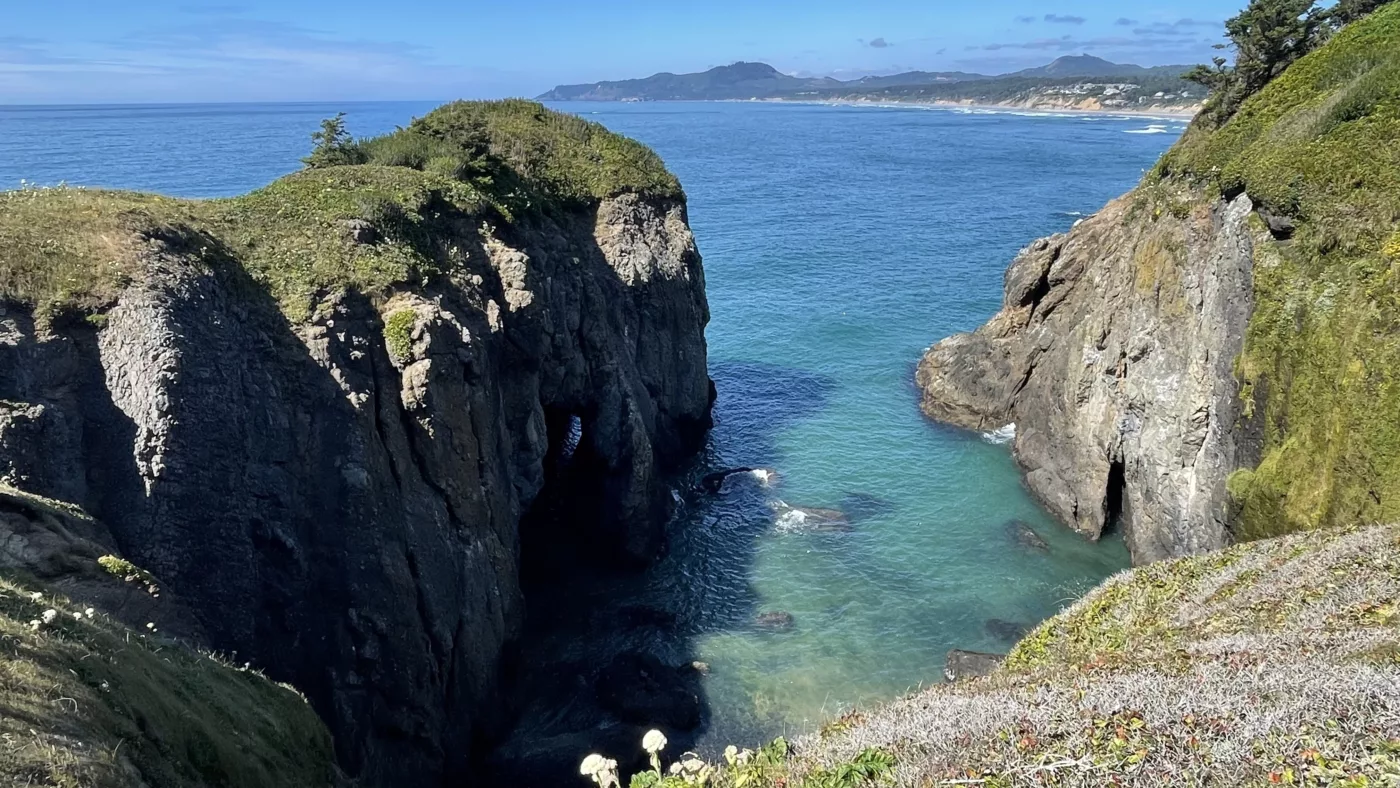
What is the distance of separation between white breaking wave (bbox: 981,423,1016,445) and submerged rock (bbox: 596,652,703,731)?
23.9m

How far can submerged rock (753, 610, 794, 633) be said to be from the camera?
28.9 meters

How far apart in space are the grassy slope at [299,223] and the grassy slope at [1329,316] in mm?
25592

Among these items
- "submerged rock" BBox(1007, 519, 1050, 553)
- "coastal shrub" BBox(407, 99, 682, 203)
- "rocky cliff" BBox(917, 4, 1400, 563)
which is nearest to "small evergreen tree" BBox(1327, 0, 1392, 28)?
"rocky cliff" BBox(917, 4, 1400, 563)

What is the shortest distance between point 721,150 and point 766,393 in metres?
128

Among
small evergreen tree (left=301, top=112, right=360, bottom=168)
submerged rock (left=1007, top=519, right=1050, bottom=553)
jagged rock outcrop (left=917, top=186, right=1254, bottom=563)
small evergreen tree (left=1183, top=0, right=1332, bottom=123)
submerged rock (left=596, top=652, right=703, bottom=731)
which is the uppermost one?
small evergreen tree (left=1183, top=0, right=1332, bottom=123)

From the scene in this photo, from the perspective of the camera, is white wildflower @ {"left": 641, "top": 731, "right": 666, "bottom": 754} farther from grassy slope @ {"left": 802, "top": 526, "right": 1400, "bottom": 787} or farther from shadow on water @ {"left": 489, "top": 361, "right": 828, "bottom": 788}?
shadow on water @ {"left": 489, "top": 361, "right": 828, "bottom": 788}

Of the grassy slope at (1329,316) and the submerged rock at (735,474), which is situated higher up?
the grassy slope at (1329,316)

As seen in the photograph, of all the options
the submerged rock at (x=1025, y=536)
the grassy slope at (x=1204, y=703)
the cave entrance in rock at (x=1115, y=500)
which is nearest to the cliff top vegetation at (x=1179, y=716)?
the grassy slope at (x=1204, y=703)

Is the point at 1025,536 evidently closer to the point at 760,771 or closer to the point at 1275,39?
the point at 1275,39

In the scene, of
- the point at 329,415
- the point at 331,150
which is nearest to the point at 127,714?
the point at 329,415

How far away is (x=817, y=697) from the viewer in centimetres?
2539

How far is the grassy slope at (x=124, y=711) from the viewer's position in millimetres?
7957

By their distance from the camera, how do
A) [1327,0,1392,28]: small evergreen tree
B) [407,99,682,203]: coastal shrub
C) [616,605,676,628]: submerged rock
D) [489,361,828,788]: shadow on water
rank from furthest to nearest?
[1327,0,1392,28]: small evergreen tree < [407,99,682,203]: coastal shrub < [616,605,676,628]: submerged rock < [489,361,828,788]: shadow on water

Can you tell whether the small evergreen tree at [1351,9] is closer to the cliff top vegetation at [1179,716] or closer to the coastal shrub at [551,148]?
the coastal shrub at [551,148]
